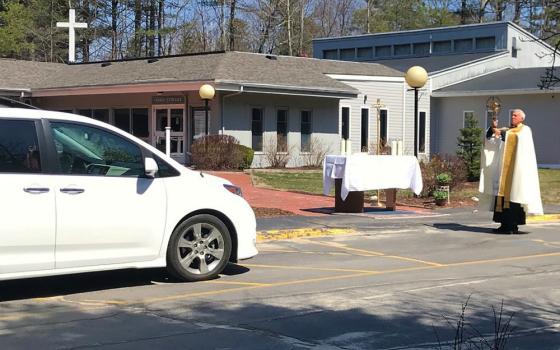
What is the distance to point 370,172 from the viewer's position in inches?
563

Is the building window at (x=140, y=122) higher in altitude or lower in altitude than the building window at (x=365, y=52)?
lower

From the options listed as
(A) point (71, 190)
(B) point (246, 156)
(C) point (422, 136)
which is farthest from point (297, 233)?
(C) point (422, 136)

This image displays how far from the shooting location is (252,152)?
1056 inches

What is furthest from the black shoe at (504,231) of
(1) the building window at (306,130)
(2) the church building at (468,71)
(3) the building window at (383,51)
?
(3) the building window at (383,51)

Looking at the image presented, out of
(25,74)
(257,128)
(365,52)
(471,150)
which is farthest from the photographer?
(365,52)

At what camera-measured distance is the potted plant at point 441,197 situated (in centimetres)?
1728

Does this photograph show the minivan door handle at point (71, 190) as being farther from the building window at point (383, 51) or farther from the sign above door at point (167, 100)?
the building window at point (383, 51)

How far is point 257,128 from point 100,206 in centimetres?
2140

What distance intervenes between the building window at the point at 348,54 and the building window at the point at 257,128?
64.5 feet

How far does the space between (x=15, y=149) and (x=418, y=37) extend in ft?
130

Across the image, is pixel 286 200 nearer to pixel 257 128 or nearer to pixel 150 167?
pixel 150 167

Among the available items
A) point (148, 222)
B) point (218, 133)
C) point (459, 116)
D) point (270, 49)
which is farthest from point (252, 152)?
point (270, 49)

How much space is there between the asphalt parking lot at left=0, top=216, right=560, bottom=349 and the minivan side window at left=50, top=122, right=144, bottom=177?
130cm

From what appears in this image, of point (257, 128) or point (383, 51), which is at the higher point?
point (383, 51)
